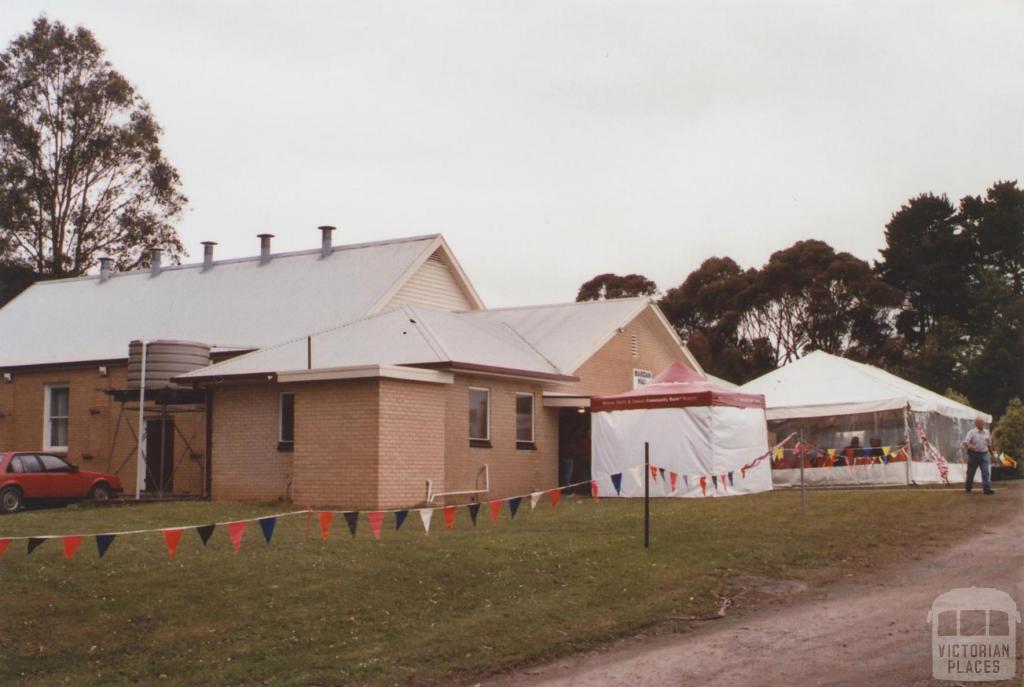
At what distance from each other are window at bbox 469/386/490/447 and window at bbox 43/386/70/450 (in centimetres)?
1298

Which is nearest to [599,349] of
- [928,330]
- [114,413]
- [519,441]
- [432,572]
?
[519,441]

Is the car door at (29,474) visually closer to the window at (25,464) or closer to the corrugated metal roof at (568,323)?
the window at (25,464)

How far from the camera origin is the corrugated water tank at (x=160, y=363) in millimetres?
27438

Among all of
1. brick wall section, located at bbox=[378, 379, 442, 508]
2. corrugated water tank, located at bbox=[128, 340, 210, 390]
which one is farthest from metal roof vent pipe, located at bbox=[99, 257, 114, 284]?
brick wall section, located at bbox=[378, 379, 442, 508]

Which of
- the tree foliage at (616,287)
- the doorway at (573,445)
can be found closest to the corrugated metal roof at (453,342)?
the doorway at (573,445)

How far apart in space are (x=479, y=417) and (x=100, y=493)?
912 cm

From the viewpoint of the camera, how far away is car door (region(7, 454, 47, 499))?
81.2 feet

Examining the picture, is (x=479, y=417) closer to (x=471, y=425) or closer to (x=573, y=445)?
(x=471, y=425)

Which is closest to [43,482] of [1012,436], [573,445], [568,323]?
[573,445]

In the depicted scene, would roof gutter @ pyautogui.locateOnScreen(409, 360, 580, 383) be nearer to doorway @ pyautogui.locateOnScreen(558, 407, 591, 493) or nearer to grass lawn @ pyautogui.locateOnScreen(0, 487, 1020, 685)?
doorway @ pyautogui.locateOnScreen(558, 407, 591, 493)

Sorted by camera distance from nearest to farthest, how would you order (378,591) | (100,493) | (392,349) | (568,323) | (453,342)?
1. (378,591)
2. (392,349)
3. (453,342)
4. (100,493)
5. (568,323)

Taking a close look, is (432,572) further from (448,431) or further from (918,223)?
(918,223)

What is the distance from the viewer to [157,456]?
102 feet

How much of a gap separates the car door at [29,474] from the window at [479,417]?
30.8 ft
